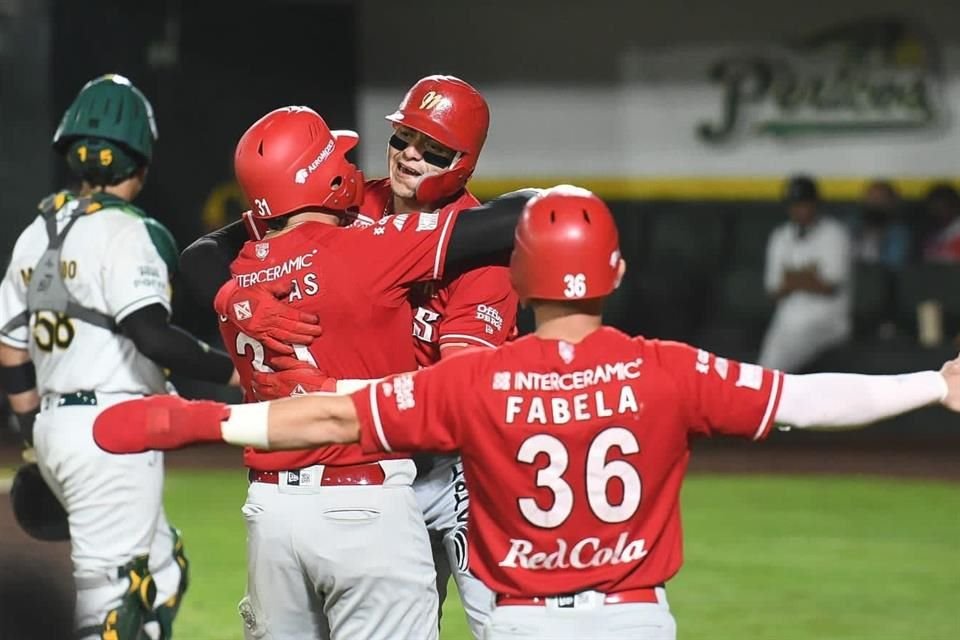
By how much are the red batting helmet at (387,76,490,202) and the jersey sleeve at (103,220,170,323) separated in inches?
45.4

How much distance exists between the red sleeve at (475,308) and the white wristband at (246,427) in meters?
1.17

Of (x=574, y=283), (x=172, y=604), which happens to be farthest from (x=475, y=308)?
(x=172, y=604)

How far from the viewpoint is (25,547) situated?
353 inches

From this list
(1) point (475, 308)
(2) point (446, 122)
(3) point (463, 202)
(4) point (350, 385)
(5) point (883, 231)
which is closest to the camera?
(4) point (350, 385)

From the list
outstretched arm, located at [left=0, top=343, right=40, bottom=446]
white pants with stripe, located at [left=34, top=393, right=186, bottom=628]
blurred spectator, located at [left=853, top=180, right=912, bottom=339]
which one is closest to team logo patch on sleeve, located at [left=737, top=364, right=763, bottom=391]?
white pants with stripe, located at [left=34, top=393, right=186, bottom=628]

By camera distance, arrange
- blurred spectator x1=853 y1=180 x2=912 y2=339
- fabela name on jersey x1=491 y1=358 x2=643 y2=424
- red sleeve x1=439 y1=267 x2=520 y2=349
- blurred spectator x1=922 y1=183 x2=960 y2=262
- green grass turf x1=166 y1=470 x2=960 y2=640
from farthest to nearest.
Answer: blurred spectator x1=853 y1=180 x2=912 y2=339
blurred spectator x1=922 y1=183 x2=960 y2=262
green grass turf x1=166 y1=470 x2=960 y2=640
red sleeve x1=439 y1=267 x2=520 y2=349
fabela name on jersey x1=491 y1=358 x2=643 y2=424

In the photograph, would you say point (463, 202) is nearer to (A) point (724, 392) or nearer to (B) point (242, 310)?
(B) point (242, 310)

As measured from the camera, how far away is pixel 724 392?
3.39 metres

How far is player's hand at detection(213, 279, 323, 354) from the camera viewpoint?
4.04 m

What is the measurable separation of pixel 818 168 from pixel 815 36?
148 centimetres

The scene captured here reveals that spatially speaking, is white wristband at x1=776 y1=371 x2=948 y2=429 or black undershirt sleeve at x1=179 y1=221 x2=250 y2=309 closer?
white wristband at x1=776 y1=371 x2=948 y2=429

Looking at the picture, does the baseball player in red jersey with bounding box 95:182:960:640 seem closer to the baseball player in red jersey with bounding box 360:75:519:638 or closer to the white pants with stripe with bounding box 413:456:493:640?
the baseball player in red jersey with bounding box 360:75:519:638

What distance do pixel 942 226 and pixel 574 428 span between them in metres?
13.0

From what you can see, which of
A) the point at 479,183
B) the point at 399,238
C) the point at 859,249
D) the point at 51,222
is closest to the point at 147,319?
the point at 51,222
